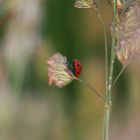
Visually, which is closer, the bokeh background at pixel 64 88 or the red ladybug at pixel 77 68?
the red ladybug at pixel 77 68

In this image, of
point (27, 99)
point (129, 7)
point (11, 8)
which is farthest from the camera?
point (27, 99)

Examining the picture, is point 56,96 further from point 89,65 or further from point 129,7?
point 129,7

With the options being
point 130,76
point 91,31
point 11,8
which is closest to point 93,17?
point 91,31

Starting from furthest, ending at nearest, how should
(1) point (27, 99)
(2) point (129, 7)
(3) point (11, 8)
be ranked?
(1) point (27, 99), (3) point (11, 8), (2) point (129, 7)

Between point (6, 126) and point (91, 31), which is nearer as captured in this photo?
point (6, 126)

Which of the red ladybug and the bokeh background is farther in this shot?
the bokeh background

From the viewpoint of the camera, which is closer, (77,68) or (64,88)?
(77,68)

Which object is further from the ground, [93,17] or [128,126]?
[93,17]
